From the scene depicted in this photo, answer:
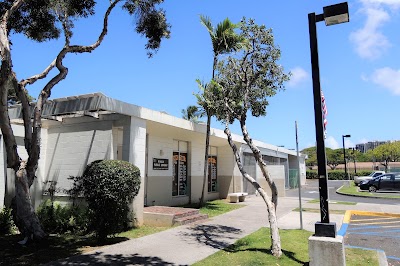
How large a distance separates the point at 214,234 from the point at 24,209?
524 centimetres

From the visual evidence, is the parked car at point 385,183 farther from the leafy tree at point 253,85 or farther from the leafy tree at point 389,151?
the leafy tree at point 389,151

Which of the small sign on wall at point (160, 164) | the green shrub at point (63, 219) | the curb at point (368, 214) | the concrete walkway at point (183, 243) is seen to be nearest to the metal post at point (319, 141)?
the curb at point (368, 214)

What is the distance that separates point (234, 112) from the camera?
8.85 meters

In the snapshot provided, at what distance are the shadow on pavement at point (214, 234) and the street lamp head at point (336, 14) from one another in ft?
19.0

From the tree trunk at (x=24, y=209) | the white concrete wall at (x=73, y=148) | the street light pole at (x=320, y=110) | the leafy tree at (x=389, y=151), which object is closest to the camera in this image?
the street light pole at (x=320, y=110)

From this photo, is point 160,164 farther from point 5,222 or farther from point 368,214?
point 368,214

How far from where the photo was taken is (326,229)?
6168 mm

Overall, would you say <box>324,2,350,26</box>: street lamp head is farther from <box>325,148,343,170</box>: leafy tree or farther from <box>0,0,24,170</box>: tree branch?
<box>325,148,343,170</box>: leafy tree

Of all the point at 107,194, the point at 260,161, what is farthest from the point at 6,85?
the point at 260,161

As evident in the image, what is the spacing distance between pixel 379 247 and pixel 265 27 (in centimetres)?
649

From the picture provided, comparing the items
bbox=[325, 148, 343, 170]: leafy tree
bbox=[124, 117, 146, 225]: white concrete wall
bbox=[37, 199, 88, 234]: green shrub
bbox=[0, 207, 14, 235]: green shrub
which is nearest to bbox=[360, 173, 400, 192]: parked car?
bbox=[124, 117, 146, 225]: white concrete wall

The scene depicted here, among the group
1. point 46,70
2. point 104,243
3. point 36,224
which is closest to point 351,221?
point 104,243

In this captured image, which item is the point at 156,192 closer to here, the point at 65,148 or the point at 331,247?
the point at 65,148

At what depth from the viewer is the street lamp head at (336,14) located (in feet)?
20.6
